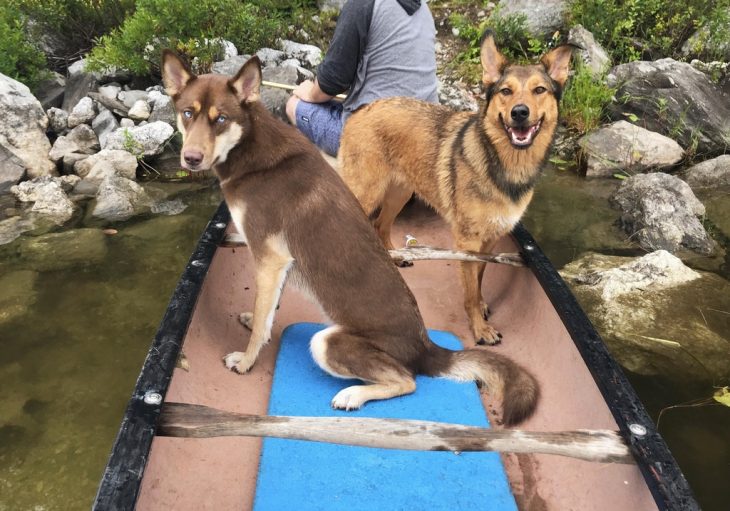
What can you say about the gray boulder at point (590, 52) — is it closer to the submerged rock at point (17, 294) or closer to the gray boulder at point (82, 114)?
the gray boulder at point (82, 114)

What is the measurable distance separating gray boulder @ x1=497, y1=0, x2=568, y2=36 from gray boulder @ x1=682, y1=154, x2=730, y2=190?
3736 mm

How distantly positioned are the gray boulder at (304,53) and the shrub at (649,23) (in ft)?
15.2

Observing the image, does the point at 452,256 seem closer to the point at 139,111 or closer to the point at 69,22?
the point at 139,111

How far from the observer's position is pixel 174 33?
816 centimetres

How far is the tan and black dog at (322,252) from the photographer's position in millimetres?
2873

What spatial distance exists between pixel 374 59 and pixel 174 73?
210 centimetres

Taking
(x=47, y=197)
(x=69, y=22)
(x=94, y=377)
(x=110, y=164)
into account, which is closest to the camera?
(x=94, y=377)

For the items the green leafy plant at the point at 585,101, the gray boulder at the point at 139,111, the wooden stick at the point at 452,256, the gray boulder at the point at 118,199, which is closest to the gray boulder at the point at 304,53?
the gray boulder at the point at 139,111

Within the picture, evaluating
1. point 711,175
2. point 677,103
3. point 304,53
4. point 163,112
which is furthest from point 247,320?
point 677,103

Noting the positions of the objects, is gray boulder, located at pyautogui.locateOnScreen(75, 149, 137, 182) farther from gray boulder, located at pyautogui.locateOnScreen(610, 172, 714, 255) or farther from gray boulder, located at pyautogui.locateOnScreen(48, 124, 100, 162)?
gray boulder, located at pyautogui.locateOnScreen(610, 172, 714, 255)

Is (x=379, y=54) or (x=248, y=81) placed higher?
(x=248, y=81)

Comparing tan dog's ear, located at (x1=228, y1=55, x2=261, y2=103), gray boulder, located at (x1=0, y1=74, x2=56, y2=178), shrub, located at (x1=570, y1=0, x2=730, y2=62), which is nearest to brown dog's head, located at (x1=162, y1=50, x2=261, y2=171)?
tan dog's ear, located at (x1=228, y1=55, x2=261, y2=103)

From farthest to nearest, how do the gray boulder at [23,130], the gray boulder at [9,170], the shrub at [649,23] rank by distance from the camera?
1. the shrub at [649,23]
2. the gray boulder at [23,130]
3. the gray boulder at [9,170]

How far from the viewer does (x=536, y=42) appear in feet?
30.2
